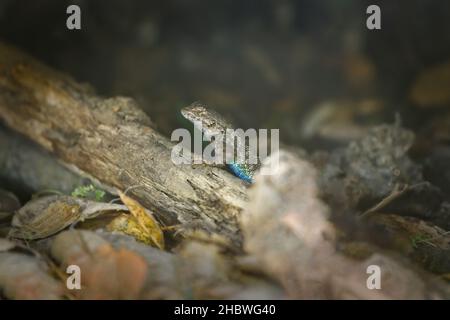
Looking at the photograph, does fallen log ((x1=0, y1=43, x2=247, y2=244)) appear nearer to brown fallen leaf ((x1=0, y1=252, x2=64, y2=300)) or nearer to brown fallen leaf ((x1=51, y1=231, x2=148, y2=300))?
brown fallen leaf ((x1=51, y1=231, x2=148, y2=300))

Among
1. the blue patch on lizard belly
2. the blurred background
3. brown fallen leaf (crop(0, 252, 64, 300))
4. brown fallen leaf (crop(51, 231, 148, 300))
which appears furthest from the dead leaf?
the blurred background

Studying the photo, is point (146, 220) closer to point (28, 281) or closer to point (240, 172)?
point (28, 281)

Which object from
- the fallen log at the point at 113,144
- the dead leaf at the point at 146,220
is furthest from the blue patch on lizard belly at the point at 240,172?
the dead leaf at the point at 146,220

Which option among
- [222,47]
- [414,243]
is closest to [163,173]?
[414,243]

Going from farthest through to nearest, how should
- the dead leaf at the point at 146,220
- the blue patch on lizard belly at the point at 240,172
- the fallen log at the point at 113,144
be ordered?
the blue patch on lizard belly at the point at 240,172
the fallen log at the point at 113,144
the dead leaf at the point at 146,220

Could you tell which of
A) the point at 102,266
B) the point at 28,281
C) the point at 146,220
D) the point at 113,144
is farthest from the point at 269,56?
the point at 28,281

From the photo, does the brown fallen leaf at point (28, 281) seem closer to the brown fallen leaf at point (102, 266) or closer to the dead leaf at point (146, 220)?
the brown fallen leaf at point (102, 266)
